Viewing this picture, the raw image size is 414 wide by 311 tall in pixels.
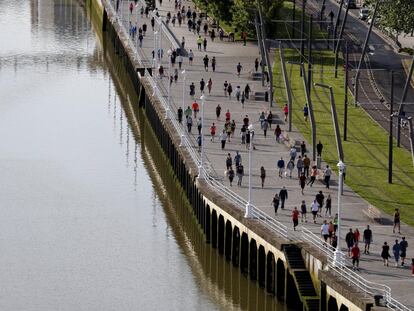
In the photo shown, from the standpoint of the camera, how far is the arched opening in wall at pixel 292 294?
274 ft

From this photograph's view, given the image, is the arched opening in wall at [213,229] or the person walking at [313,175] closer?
the arched opening in wall at [213,229]

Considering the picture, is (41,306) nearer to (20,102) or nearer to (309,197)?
(309,197)

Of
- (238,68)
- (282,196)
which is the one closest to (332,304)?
(282,196)

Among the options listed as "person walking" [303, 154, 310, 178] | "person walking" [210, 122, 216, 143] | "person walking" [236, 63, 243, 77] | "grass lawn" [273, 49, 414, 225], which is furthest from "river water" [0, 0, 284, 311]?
"grass lawn" [273, 49, 414, 225]

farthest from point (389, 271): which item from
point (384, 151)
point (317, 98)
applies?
point (317, 98)

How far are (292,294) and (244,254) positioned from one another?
710 centimetres

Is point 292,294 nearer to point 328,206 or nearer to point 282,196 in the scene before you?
point 328,206

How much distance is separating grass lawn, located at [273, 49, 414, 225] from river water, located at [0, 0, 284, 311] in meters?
8.92

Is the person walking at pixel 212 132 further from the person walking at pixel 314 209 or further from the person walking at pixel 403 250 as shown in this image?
the person walking at pixel 403 250

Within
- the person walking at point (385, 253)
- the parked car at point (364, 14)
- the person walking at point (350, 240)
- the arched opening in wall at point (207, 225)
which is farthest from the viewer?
the parked car at point (364, 14)

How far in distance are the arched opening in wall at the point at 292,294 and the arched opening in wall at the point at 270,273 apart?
6.85 ft

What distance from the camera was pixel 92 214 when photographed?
104438mm

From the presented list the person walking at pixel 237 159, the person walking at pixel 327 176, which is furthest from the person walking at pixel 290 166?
the person walking at pixel 237 159

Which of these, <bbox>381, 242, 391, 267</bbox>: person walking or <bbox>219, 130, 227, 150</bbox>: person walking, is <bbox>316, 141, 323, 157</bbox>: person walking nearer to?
<bbox>219, 130, 227, 150</bbox>: person walking
